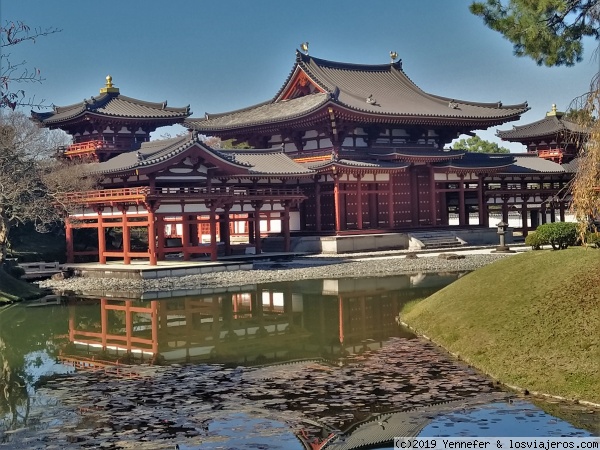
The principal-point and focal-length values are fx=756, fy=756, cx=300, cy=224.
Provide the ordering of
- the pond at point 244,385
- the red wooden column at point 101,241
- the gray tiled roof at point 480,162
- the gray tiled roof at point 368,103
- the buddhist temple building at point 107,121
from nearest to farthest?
the pond at point 244,385 → the red wooden column at point 101,241 → the buddhist temple building at point 107,121 → the gray tiled roof at point 368,103 → the gray tiled roof at point 480,162

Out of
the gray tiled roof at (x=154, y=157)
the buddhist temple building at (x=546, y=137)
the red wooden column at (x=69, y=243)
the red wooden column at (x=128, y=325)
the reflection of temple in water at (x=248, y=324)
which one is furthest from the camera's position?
the buddhist temple building at (x=546, y=137)

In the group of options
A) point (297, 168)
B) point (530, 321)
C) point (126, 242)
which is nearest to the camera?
point (530, 321)

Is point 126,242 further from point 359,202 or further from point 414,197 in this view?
point 414,197

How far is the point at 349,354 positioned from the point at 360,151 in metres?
32.9

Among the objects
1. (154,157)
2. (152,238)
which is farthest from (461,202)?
(152,238)

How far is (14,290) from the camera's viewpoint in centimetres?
3017

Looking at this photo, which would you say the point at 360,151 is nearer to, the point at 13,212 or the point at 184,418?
the point at 13,212

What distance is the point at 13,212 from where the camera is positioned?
111 feet

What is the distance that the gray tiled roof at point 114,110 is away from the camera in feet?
152

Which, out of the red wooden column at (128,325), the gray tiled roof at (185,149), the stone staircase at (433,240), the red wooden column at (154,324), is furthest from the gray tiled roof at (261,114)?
the red wooden column at (128,325)

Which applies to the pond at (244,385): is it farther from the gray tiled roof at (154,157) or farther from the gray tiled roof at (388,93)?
the gray tiled roof at (388,93)

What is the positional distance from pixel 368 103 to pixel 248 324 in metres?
30.2

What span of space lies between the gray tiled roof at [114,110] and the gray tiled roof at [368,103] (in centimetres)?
337

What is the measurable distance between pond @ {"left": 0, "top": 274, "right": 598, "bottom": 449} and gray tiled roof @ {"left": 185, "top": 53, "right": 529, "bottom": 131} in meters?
26.3
